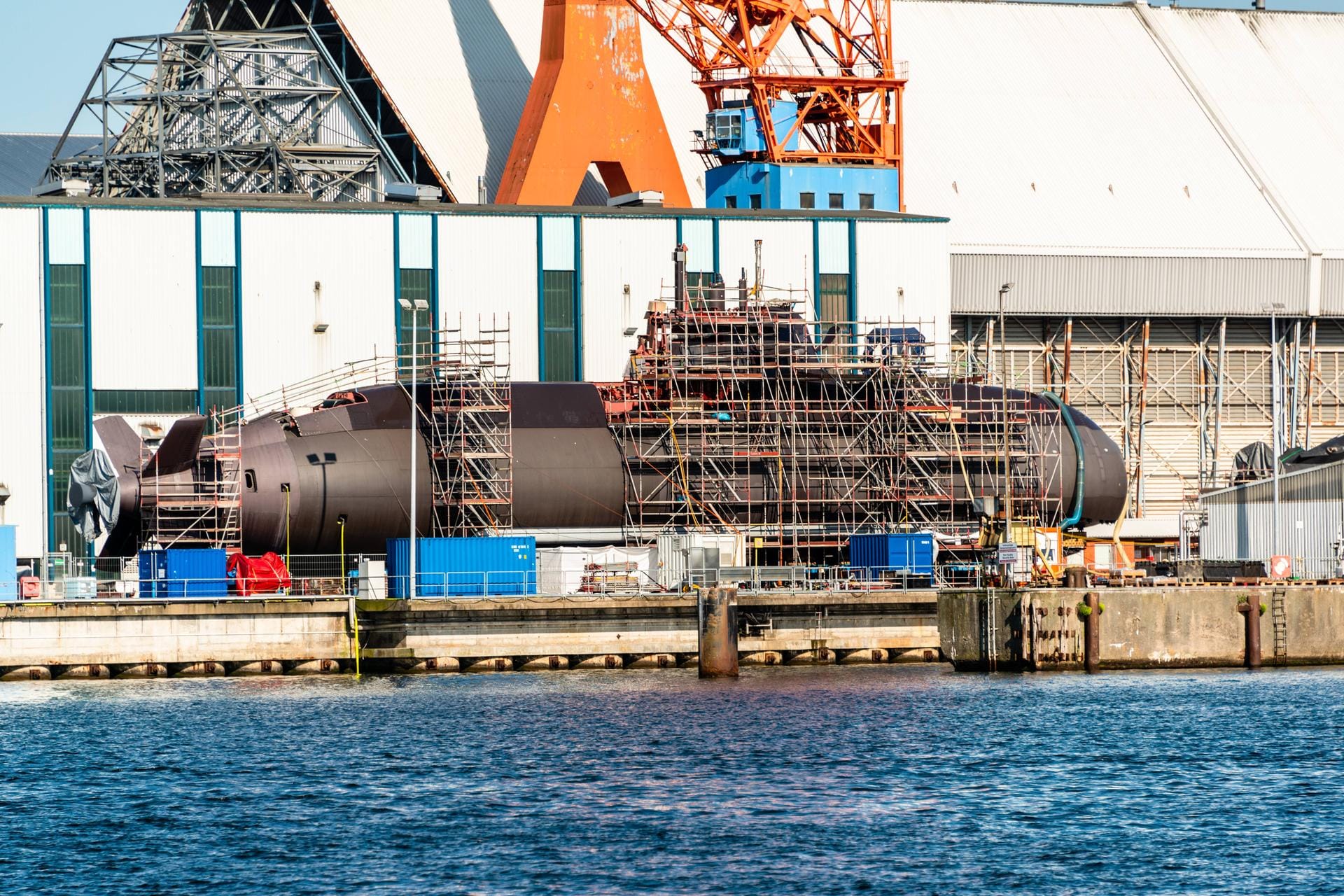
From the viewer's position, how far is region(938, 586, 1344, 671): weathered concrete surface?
214 ft

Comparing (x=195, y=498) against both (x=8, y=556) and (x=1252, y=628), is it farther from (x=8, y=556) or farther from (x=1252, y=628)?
(x=1252, y=628)

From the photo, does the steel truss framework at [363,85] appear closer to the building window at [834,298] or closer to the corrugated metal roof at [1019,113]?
the corrugated metal roof at [1019,113]

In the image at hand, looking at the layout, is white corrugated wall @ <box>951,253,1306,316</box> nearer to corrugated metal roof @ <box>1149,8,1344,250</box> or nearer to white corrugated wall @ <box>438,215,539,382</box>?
corrugated metal roof @ <box>1149,8,1344,250</box>

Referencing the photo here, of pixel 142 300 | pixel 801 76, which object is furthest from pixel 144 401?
pixel 801 76

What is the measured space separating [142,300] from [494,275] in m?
15.1

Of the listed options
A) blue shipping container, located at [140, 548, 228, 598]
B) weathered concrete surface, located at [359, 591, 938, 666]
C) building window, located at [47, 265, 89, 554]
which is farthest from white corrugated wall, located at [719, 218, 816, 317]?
blue shipping container, located at [140, 548, 228, 598]

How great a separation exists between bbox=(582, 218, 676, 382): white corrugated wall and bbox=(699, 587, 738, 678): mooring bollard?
918 inches

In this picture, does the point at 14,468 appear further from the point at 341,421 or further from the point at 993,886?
the point at 993,886

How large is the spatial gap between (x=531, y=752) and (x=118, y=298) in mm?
38013

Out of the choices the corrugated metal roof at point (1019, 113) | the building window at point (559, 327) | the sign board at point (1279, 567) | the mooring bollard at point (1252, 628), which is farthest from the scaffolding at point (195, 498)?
the sign board at point (1279, 567)

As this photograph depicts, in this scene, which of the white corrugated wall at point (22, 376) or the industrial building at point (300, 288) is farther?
the industrial building at point (300, 288)

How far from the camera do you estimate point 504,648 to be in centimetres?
6662

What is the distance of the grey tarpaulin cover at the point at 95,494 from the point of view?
69.5 meters

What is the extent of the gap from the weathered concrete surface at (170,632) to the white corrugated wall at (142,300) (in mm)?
18096
